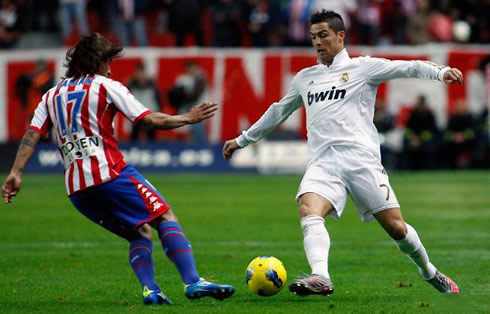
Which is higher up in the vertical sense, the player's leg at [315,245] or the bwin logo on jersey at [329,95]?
the bwin logo on jersey at [329,95]

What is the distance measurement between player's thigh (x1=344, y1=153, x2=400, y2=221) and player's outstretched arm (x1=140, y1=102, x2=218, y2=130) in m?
1.28

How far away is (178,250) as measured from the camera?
321 inches

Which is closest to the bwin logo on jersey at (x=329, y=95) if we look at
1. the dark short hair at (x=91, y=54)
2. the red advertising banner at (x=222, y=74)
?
the dark short hair at (x=91, y=54)

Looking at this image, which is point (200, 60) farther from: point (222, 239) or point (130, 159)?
point (222, 239)

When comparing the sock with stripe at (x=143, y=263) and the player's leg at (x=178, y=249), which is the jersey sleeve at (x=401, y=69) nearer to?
the player's leg at (x=178, y=249)

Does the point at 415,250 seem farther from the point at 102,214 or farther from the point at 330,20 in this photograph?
the point at 102,214

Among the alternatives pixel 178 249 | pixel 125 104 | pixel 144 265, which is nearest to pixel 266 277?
pixel 178 249

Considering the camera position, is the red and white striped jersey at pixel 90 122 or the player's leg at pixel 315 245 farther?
the red and white striped jersey at pixel 90 122

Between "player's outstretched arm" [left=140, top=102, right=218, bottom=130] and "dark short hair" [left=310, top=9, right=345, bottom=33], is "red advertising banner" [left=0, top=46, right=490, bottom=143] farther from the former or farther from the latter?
"player's outstretched arm" [left=140, top=102, right=218, bottom=130]

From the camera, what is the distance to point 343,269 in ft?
35.2

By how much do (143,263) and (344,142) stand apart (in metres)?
1.89

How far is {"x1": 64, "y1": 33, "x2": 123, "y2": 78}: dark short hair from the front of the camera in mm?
8203

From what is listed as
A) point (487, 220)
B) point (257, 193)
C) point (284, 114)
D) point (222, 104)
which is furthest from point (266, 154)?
point (284, 114)

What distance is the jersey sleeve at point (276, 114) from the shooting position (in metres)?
8.97
